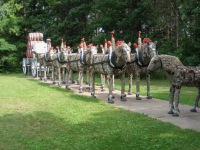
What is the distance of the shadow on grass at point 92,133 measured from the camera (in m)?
6.54

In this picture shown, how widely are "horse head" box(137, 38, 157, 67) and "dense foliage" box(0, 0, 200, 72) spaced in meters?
5.09

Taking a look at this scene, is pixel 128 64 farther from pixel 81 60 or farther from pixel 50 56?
pixel 50 56

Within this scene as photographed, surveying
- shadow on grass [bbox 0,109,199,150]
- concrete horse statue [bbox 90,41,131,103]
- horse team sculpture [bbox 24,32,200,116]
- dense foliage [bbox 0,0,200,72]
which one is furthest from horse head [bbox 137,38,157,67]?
dense foliage [bbox 0,0,200,72]

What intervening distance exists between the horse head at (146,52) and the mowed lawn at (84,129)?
2470 millimetres

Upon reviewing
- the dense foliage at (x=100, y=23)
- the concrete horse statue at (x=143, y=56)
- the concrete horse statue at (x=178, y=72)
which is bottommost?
the concrete horse statue at (x=178, y=72)

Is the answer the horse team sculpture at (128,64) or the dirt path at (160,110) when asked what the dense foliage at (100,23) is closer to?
the horse team sculpture at (128,64)

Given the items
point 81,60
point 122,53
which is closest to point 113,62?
point 122,53

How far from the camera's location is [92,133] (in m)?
7.48

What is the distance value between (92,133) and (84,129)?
42 cm

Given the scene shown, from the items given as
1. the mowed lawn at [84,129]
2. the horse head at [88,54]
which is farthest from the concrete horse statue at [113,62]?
the mowed lawn at [84,129]

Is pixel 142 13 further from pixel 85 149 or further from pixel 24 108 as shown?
pixel 85 149

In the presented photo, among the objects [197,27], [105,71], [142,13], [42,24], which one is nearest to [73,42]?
[42,24]

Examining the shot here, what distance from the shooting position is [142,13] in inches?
867

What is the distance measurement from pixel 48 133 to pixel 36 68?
17.5m
